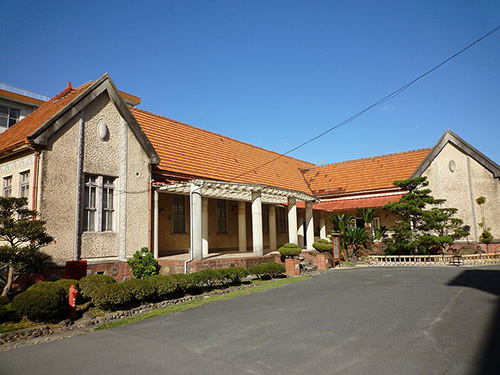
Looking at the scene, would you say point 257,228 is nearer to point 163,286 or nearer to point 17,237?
point 163,286

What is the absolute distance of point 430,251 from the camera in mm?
20656

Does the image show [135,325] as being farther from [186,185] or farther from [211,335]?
[186,185]

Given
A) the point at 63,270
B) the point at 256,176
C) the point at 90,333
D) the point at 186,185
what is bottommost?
the point at 90,333

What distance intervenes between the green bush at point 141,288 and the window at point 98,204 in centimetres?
351

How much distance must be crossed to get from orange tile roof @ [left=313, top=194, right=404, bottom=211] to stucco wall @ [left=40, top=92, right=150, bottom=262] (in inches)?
517

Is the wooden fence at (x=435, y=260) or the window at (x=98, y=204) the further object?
the wooden fence at (x=435, y=260)

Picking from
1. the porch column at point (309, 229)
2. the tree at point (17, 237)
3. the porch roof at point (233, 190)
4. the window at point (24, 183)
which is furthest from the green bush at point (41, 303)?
the porch column at point (309, 229)

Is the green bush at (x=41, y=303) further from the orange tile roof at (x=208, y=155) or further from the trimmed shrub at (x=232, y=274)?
the orange tile roof at (x=208, y=155)

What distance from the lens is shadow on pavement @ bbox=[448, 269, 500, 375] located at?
494 centimetres

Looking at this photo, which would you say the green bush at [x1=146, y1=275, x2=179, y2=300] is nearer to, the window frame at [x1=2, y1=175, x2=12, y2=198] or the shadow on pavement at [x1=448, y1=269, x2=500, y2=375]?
the window frame at [x1=2, y1=175, x2=12, y2=198]

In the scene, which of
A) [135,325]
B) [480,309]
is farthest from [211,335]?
[480,309]

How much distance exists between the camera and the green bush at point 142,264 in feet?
41.9

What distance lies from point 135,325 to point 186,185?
6738 millimetres

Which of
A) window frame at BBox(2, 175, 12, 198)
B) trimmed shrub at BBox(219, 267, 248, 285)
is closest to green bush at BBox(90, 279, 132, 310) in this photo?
trimmed shrub at BBox(219, 267, 248, 285)
